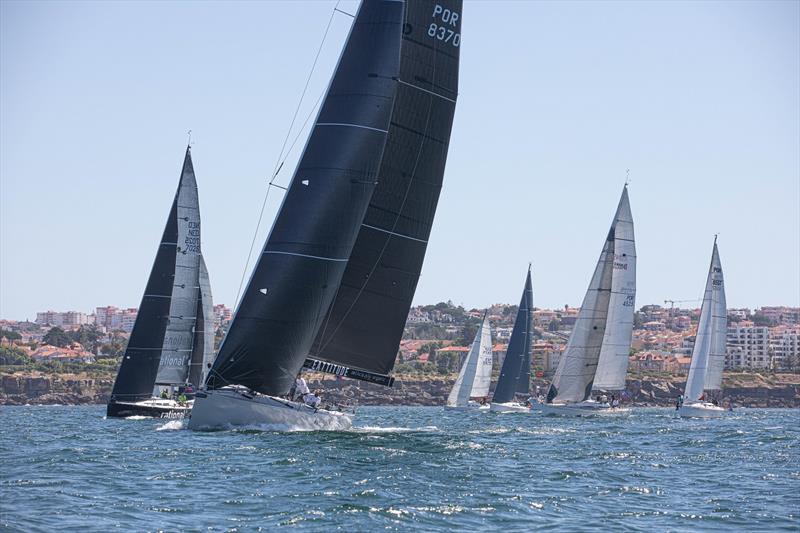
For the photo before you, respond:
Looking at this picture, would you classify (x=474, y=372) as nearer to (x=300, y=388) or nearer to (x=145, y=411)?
(x=145, y=411)

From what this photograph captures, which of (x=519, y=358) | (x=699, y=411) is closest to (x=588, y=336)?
(x=699, y=411)

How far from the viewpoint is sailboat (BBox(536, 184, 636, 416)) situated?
60.1 m

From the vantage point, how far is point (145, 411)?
141ft

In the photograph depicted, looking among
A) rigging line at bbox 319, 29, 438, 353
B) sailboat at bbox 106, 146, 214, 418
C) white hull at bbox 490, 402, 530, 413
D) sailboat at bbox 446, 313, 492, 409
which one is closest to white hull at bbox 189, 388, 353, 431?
rigging line at bbox 319, 29, 438, 353

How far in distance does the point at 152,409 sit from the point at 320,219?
15.8 m

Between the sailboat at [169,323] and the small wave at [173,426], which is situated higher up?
the sailboat at [169,323]

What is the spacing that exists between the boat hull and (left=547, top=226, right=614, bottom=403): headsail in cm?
2490

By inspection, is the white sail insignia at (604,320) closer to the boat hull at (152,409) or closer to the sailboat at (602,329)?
the sailboat at (602,329)

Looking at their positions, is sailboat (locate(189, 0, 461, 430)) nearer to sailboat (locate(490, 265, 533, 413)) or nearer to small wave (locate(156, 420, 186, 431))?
small wave (locate(156, 420, 186, 431))

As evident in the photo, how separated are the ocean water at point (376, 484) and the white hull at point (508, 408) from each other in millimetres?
35568

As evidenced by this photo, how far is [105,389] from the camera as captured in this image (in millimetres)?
110562

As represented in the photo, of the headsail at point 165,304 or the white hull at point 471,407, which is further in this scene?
the white hull at point 471,407

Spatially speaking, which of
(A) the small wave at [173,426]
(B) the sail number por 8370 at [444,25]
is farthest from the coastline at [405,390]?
(B) the sail number por 8370 at [444,25]

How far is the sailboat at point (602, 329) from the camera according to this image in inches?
2367
